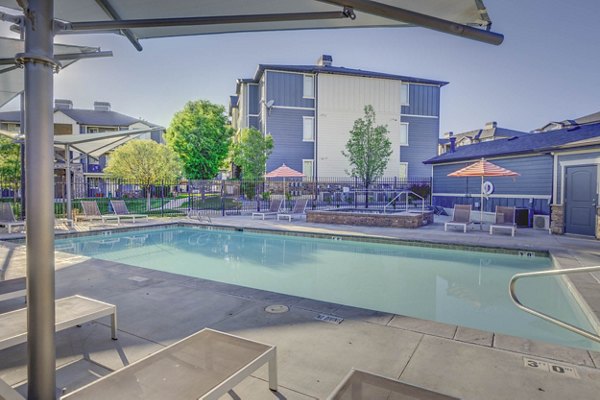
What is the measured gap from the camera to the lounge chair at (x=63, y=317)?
2615 millimetres

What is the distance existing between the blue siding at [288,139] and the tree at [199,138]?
330 cm

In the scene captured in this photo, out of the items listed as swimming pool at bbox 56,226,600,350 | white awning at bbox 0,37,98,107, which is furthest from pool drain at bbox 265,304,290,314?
white awning at bbox 0,37,98,107

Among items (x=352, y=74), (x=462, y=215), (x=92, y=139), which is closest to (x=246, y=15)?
(x=92, y=139)

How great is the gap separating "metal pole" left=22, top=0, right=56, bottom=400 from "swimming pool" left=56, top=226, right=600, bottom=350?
15.0 ft

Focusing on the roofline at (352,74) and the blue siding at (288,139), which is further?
the blue siding at (288,139)

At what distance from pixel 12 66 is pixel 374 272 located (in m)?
7.12

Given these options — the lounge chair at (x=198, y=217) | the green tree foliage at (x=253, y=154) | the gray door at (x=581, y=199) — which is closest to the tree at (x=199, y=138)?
the green tree foliage at (x=253, y=154)

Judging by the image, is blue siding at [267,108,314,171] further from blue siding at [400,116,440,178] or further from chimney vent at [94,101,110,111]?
chimney vent at [94,101,110,111]

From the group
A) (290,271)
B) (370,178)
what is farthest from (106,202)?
(290,271)

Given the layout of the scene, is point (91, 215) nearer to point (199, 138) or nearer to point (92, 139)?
point (92, 139)

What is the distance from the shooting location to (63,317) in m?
2.97

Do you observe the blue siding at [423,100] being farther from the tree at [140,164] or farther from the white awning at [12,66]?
the white awning at [12,66]

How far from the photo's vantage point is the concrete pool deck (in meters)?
2.62

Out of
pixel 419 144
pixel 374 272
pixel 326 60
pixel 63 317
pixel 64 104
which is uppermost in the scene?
pixel 326 60
